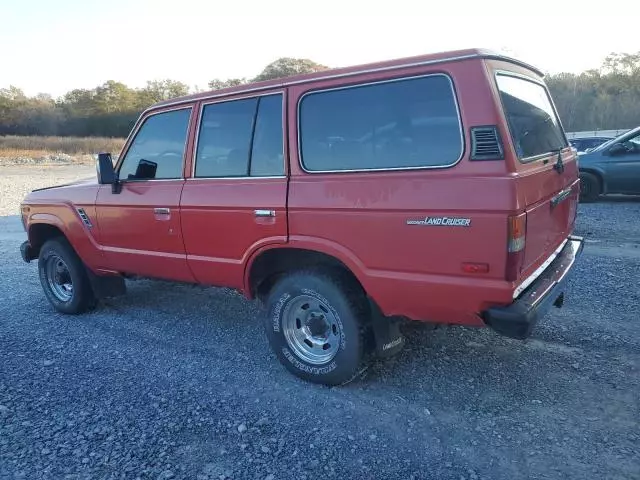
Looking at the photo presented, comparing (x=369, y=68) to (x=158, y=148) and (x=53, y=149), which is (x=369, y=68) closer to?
(x=158, y=148)

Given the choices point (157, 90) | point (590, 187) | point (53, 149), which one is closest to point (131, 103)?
point (157, 90)

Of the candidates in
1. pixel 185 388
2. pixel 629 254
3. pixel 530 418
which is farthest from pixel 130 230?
pixel 629 254

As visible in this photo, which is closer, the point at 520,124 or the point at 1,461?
the point at 1,461

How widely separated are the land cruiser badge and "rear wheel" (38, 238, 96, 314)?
3744mm

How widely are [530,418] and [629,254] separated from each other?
4455 mm

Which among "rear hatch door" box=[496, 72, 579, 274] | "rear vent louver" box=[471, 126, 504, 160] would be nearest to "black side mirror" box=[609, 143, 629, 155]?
"rear hatch door" box=[496, 72, 579, 274]

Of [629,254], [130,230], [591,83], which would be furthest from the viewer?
[591,83]

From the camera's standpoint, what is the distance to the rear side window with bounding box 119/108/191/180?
163 inches

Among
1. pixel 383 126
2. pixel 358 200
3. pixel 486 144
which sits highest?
pixel 383 126

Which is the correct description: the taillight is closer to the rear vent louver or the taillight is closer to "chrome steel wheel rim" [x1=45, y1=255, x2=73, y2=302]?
the rear vent louver

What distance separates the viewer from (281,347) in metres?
3.68

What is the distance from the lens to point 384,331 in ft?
10.9

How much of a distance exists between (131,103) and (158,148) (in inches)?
2492

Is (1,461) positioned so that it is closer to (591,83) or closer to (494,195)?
(494,195)
